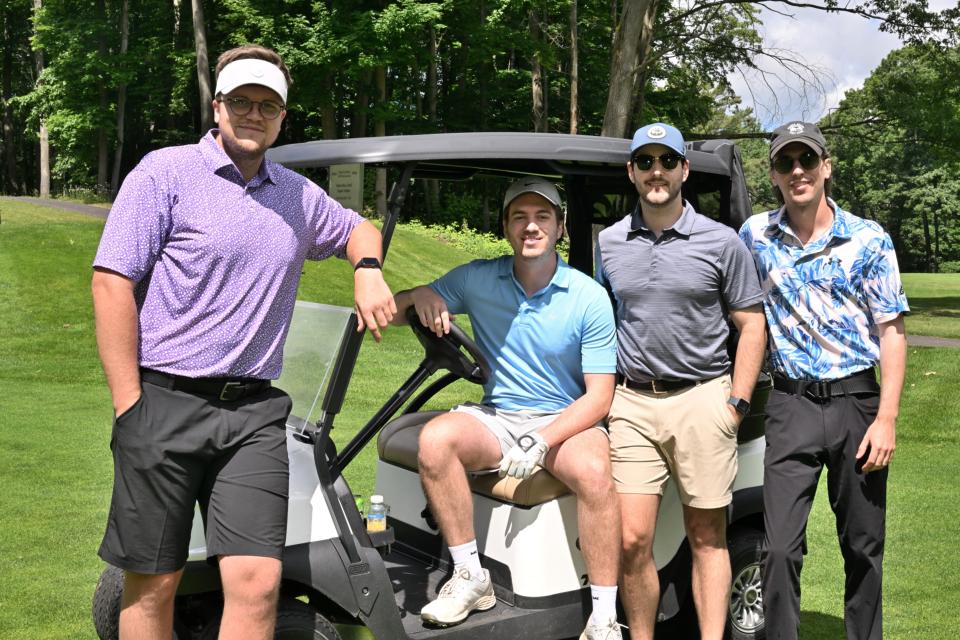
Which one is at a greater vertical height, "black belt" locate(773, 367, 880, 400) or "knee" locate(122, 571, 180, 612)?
"black belt" locate(773, 367, 880, 400)

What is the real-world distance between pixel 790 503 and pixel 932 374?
935cm

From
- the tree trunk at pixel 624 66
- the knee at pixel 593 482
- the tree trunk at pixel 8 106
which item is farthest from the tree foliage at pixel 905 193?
the knee at pixel 593 482

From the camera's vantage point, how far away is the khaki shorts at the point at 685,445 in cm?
320

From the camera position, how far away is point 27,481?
5.85m

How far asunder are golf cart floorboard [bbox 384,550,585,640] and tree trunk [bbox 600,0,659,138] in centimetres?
1072

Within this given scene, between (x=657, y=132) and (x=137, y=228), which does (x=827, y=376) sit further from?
(x=137, y=228)

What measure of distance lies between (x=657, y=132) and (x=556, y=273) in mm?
541

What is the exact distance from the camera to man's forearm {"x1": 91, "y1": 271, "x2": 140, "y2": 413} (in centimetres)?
228

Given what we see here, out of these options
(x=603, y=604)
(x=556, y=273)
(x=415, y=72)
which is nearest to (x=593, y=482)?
(x=603, y=604)

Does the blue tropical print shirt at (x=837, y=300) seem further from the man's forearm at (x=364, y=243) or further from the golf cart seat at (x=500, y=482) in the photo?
the man's forearm at (x=364, y=243)

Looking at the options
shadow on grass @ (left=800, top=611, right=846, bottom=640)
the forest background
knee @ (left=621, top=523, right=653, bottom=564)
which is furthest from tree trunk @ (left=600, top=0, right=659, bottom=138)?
knee @ (left=621, top=523, right=653, bottom=564)

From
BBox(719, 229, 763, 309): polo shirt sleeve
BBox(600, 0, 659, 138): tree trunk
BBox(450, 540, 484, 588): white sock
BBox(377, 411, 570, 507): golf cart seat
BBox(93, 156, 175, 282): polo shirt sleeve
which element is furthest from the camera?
BBox(600, 0, 659, 138): tree trunk

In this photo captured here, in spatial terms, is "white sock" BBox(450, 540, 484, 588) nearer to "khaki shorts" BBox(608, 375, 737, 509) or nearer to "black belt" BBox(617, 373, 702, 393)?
"khaki shorts" BBox(608, 375, 737, 509)

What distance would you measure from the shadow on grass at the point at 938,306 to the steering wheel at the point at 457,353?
17.0 m
